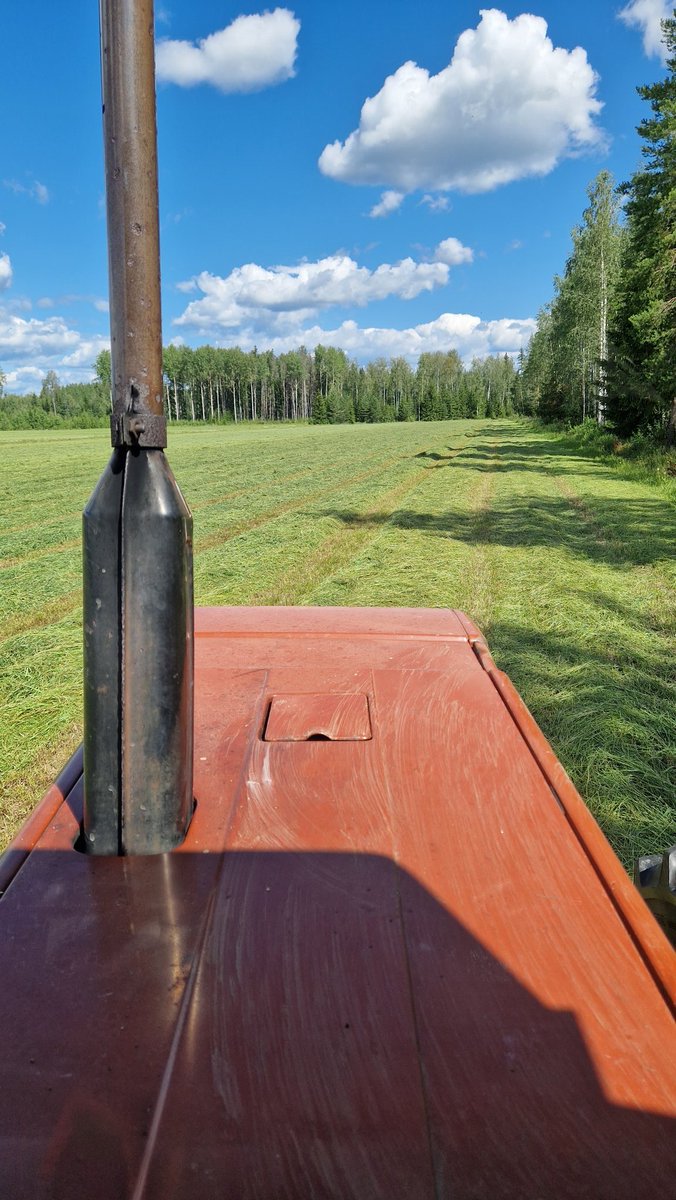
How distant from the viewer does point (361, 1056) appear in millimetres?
762

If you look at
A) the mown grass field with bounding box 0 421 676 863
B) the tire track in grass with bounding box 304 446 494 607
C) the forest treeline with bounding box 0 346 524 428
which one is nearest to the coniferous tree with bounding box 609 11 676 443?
the mown grass field with bounding box 0 421 676 863

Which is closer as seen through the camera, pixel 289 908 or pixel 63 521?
pixel 289 908

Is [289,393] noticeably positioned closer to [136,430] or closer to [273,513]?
[273,513]

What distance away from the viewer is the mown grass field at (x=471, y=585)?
3.81 metres

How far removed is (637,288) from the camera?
62.8ft

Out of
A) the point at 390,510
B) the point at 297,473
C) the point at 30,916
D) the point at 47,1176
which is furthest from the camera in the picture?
the point at 297,473

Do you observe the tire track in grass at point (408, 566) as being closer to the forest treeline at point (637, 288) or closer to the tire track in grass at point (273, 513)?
the tire track in grass at point (273, 513)

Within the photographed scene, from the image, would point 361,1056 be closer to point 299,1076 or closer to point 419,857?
point 299,1076

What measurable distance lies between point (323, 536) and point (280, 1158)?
9733mm

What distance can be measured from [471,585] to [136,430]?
21.0 ft

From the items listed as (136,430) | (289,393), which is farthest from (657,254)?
(289,393)

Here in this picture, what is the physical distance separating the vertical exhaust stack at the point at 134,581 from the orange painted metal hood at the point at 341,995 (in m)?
0.08

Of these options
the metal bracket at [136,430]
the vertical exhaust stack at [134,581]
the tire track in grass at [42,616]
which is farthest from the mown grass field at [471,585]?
the metal bracket at [136,430]

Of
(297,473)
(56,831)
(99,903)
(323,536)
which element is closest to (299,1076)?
(99,903)
